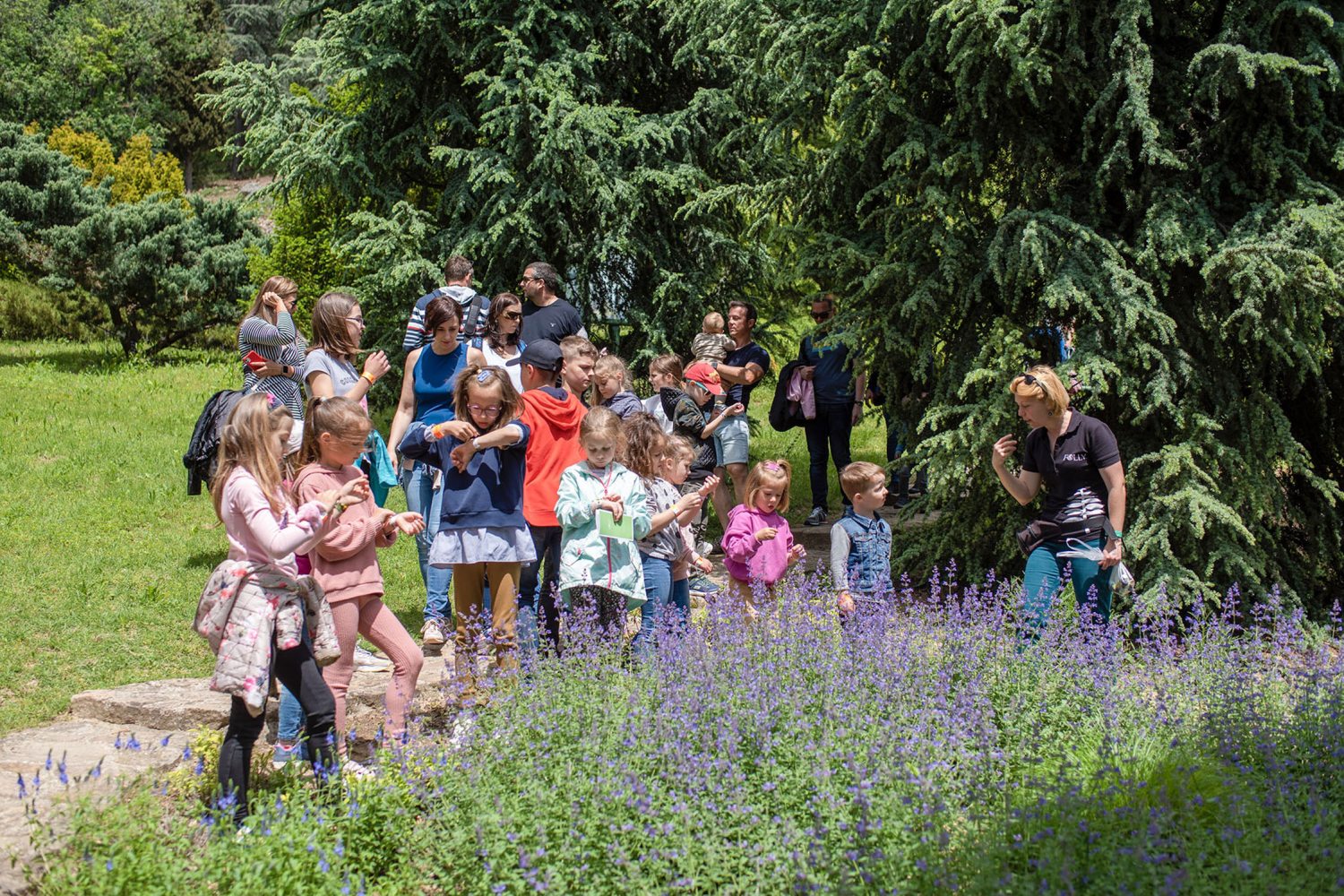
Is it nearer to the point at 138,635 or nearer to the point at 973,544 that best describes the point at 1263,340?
the point at 973,544

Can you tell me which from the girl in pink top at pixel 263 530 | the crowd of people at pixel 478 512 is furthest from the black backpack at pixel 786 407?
the girl in pink top at pixel 263 530

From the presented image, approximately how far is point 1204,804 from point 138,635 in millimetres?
5832

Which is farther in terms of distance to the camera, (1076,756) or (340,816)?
(1076,756)

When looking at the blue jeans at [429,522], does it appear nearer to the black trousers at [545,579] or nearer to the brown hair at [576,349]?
the black trousers at [545,579]

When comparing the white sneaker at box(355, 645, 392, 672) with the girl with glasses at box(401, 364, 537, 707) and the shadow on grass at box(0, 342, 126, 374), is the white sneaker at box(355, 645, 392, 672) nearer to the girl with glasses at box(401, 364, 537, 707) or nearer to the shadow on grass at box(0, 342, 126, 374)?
the girl with glasses at box(401, 364, 537, 707)

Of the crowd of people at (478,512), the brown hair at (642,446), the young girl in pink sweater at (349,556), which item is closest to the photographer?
the crowd of people at (478,512)

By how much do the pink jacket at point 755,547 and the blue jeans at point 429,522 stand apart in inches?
63.0

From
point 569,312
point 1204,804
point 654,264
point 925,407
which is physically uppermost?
point 654,264

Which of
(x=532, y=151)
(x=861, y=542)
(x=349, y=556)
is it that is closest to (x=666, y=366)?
(x=861, y=542)

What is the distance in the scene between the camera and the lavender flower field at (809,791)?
11.9 feet

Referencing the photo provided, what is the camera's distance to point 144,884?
354 cm

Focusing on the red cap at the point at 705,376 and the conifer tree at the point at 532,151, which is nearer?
the red cap at the point at 705,376

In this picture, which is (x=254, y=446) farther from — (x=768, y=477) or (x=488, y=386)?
(x=768, y=477)

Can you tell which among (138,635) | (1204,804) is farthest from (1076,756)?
(138,635)
